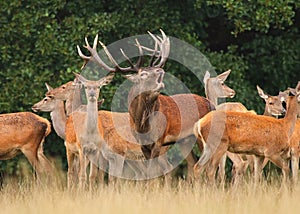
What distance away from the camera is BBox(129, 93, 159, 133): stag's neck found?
10.5 metres

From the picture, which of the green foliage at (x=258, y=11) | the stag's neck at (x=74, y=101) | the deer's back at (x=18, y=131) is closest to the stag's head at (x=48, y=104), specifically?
the stag's neck at (x=74, y=101)

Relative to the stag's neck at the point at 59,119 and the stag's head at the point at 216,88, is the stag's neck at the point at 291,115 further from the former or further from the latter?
the stag's neck at the point at 59,119

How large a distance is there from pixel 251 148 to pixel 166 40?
6.09 feet

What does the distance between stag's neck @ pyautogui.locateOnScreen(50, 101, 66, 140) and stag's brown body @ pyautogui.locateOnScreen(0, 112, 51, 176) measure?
91 centimetres

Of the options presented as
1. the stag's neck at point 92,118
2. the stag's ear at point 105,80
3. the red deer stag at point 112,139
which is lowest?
the red deer stag at point 112,139

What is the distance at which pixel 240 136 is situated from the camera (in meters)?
10.4

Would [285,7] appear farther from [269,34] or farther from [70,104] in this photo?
[70,104]

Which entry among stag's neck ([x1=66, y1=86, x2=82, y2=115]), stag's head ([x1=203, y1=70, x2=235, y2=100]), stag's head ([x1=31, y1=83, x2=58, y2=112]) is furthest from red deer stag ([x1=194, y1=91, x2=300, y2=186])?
stag's head ([x1=31, y1=83, x2=58, y2=112])

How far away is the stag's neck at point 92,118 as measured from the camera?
11.0 metres

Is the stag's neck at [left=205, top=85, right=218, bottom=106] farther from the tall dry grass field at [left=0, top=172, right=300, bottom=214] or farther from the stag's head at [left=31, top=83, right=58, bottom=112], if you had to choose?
the tall dry grass field at [left=0, top=172, right=300, bottom=214]

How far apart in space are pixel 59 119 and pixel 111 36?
2480mm

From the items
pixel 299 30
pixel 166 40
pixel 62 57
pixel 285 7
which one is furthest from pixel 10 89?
pixel 299 30

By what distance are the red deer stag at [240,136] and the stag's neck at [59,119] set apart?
2.64 m

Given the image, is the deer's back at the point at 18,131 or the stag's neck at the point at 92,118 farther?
the deer's back at the point at 18,131
